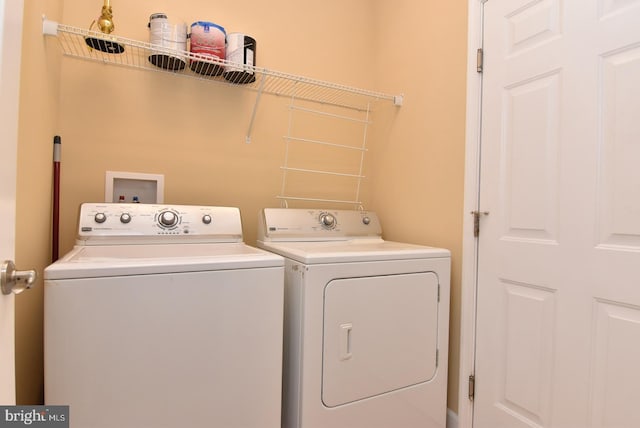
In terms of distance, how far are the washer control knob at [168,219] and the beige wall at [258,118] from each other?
327 mm

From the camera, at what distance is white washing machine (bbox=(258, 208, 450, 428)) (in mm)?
Result: 1350

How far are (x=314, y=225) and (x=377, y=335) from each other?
697 millimetres

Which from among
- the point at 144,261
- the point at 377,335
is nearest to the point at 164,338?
the point at 144,261

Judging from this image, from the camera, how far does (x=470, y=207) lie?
1.64 metres

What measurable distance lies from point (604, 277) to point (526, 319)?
0.35 m

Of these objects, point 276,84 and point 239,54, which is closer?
point 239,54

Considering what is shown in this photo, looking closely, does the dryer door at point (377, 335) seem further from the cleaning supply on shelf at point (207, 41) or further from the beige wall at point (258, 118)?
the cleaning supply on shelf at point (207, 41)

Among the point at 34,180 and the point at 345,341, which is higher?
the point at 34,180

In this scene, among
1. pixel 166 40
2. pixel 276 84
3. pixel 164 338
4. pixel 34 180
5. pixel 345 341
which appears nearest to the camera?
pixel 164 338

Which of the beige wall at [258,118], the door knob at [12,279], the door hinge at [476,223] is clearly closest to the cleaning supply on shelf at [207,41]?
the beige wall at [258,118]

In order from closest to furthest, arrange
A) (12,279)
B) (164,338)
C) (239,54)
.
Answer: (12,279), (164,338), (239,54)

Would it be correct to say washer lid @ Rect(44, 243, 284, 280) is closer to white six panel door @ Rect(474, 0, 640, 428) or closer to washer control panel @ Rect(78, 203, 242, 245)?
washer control panel @ Rect(78, 203, 242, 245)

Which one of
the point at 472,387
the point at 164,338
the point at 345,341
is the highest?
the point at 164,338

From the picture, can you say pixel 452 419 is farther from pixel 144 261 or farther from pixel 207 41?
pixel 207 41
